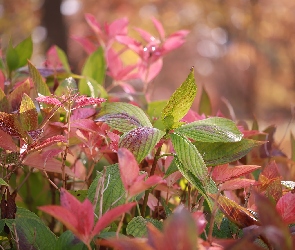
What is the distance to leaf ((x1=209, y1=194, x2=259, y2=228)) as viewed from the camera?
2.16ft

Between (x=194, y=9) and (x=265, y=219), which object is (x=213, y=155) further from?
(x=194, y=9)

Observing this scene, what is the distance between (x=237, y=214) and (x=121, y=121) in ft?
0.71

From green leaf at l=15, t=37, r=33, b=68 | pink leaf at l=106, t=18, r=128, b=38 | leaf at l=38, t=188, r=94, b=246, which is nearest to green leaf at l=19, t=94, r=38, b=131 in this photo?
leaf at l=38, t=188, r=94, b=246

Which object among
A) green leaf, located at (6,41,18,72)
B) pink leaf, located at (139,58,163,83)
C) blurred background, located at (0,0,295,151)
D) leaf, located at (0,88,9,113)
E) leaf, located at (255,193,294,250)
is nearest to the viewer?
leaf, located at (255,193,294,250)

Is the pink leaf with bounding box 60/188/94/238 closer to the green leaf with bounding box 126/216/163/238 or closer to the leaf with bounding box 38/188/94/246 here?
the leaf with bounding box 38/188/94/246

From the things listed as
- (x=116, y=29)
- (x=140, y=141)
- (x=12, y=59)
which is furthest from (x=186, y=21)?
(x=140, y=141)

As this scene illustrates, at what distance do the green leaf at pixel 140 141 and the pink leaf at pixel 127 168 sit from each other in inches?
2.7

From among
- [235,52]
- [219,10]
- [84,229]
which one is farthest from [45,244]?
[235,52]

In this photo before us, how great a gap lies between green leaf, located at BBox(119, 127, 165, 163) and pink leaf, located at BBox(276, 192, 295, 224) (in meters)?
0.19

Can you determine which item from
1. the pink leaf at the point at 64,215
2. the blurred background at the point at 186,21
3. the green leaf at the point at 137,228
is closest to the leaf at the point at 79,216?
the pink leaf at the point at 64,215

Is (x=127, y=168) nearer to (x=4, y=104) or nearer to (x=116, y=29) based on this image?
(x=4, y=104)

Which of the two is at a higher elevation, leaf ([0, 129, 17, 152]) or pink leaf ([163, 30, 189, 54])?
pink leaf ([163, 30, 189, 54])

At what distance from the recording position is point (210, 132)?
717 mm

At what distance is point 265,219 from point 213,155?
0.26m
